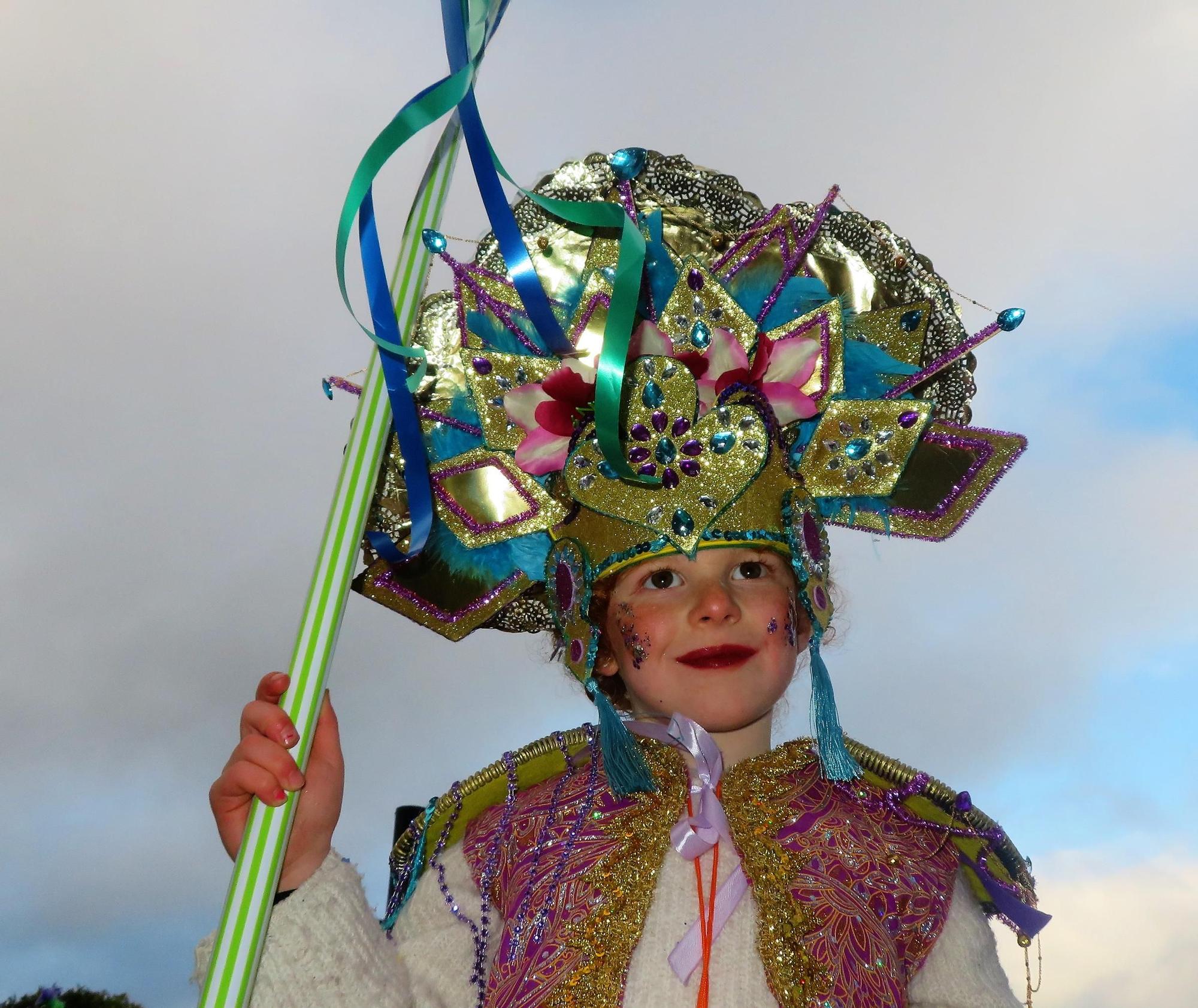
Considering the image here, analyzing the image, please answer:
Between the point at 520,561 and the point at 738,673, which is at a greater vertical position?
the point at 520,561

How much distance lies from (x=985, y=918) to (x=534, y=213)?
5.69 ft

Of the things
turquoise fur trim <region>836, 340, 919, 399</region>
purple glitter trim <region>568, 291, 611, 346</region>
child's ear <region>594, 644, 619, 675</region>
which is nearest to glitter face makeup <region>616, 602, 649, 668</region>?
child's ear <region>594, 644, 619, 675</region>

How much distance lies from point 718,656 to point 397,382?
2.82 ft

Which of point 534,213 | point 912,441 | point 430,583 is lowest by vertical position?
point 430,583

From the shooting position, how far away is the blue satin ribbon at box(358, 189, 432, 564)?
217 cm

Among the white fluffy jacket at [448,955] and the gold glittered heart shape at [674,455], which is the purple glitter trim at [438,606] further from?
the white fluffy jacket at [448,955]

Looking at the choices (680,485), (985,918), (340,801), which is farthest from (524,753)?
(985,918)

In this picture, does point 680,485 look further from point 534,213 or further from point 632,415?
point 534,213

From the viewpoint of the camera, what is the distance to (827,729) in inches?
104

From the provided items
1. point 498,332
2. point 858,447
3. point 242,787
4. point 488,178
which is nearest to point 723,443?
point 858,447

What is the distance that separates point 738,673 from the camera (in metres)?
2.62

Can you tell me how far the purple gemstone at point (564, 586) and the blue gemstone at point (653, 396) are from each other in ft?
1.23

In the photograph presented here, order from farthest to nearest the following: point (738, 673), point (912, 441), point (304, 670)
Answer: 1. point (912, 441)
2. point (738, 673)
3. point (304, 670)

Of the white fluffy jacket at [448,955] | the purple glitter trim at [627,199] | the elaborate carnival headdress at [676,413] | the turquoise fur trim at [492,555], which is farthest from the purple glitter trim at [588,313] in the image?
the white fluffy jacket at [448,955]
